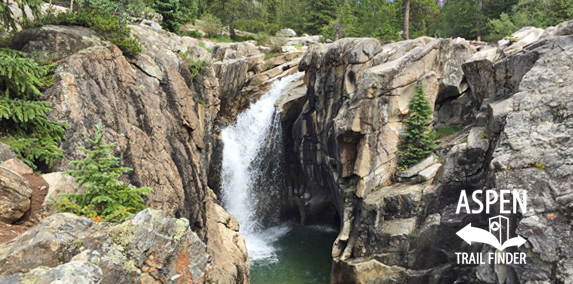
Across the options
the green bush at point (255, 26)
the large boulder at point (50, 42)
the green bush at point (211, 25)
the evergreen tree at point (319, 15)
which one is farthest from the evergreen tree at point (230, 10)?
the large boulder at point (50, 42)

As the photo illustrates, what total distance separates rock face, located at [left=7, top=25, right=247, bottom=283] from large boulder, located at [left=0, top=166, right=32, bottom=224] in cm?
170

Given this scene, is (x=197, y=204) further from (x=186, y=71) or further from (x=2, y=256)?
(x=2, y=256)

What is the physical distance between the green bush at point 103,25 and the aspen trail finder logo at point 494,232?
15.3 metres

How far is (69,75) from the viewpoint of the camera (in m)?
10.5

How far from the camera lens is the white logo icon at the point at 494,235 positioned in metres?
11.7

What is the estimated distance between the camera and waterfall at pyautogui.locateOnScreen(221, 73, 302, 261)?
24.3 meters

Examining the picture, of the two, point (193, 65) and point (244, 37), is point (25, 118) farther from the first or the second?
point (244, 37)

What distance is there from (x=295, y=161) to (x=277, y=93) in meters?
6.14

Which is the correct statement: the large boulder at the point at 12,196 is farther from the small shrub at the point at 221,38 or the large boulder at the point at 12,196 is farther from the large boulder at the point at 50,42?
the small shrub at the point at 221,38

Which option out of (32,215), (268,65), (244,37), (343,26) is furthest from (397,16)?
(32,215)

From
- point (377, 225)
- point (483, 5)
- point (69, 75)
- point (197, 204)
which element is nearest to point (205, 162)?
point (197, 204)

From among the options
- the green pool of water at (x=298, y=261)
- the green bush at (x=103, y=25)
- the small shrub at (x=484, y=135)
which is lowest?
the green pool of water at (x=298, y=261)

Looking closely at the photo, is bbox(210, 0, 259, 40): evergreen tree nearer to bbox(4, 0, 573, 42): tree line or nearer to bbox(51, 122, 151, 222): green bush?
bbox(4, 0, 573, 42): tree line

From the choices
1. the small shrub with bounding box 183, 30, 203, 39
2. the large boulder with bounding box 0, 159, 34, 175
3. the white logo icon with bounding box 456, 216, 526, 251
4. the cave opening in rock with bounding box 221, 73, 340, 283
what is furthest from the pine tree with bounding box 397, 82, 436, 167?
the small shrub with bounding box 183, 30, 203, 39
